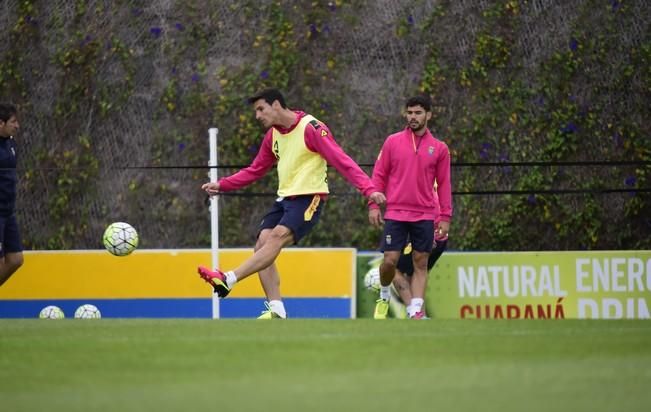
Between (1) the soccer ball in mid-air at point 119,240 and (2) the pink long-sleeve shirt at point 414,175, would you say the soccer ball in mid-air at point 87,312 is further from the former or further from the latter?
(2) the pink long-sleeve shirt at point 414,175

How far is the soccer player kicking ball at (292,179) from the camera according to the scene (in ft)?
33.6

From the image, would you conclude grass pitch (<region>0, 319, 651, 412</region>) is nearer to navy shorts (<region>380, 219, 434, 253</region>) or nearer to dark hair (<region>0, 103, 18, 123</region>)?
navy shorts (<region>380, 219, 434, 253</region>)

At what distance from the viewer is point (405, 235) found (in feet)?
36.3

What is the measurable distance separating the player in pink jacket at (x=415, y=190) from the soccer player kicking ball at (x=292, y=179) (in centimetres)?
70

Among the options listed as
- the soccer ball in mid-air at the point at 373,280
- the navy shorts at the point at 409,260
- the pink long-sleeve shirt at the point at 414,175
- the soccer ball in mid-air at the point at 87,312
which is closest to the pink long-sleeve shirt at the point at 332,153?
the pink long-sleeve shirt at the point at 414,175

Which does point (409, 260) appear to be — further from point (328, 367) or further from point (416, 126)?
point (328, 367)

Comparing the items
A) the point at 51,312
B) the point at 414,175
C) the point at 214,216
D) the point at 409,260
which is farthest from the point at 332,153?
the point at 51,312

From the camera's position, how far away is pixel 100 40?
628 inches

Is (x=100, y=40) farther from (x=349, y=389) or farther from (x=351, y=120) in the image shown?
(x=349, y=389)

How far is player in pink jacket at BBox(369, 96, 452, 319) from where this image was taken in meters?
10.9

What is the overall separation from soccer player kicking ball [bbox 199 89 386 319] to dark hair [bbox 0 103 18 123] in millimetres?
2502

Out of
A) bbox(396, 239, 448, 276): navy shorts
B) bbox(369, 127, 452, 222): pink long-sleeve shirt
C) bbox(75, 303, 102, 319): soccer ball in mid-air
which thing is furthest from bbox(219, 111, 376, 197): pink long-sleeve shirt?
bbox(75, 303, 102, 319): soccer ball in mid-air

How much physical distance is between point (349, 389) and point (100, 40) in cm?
1119

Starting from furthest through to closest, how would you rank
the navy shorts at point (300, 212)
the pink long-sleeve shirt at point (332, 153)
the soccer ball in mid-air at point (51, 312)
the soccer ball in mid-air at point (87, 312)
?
the soccer ball in mid-air at point (51, 312), the soccer ball in mid-air at point (87, 312), the navy shorts at point (300, 212), the pink long-sleeve shirt at point (332, 153)
